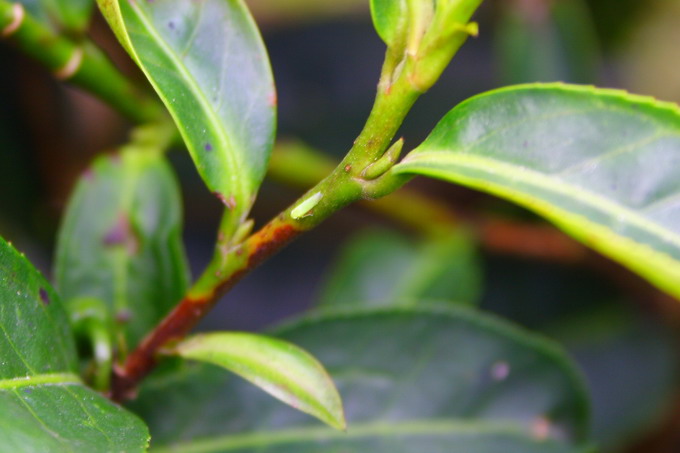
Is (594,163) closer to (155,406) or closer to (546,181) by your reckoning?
(546,181)

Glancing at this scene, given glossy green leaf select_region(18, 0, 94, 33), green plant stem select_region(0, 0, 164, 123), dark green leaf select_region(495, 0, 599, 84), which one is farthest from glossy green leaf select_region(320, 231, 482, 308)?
glossy green leaf select_region(18, 0, 94, 33)

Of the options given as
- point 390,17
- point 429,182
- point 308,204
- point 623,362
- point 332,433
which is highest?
point 390,17

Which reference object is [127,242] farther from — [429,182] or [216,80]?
[429,182]

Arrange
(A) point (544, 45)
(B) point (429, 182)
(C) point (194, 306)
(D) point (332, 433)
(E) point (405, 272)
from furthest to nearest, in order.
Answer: (B) point (429, 182) < (A) point (544, 45) < (E) point (405, 272) < (D) point (332, 433) < (C) point (194, 306)

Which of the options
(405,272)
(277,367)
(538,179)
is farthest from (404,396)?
(405,272)

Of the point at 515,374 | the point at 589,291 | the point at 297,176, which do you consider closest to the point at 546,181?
the point at 515,374

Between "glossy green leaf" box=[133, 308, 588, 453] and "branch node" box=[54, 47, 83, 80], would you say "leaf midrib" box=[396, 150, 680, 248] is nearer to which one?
"glossy green leaf" box=[133, 308, 588, 453]

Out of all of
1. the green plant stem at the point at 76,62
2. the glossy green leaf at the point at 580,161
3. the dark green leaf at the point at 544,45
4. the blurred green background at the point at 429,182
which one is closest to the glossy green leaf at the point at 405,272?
the blurred green background at the point at 429,182

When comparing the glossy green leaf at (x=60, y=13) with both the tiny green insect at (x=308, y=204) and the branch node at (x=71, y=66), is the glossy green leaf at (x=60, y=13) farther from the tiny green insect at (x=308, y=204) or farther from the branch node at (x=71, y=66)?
the tiny green insect at (x=308, y=204)
